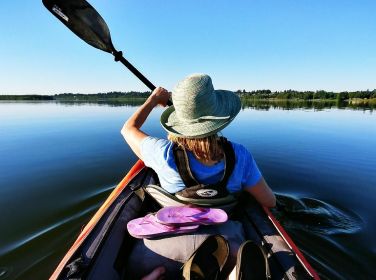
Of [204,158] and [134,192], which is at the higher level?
[204,158]

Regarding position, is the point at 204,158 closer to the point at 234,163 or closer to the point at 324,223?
the point at 234,163

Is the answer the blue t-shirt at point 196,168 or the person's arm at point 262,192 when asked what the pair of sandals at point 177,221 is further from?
the person's arm at point 262,192

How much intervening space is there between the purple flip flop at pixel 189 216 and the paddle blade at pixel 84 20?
309 cm

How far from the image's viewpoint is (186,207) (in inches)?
88.7

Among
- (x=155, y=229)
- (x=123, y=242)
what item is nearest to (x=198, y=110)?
(x=155, y=229)

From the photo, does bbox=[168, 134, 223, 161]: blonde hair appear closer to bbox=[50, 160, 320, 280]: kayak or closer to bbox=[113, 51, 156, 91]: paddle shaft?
bbox=[50, 160, 320, 280]: kayak

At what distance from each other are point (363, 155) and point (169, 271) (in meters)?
10.0

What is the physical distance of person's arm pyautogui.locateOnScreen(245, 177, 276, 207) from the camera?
242 centimetres

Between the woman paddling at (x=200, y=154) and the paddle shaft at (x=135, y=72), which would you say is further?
the paddle shaft at (x=135, y=72)

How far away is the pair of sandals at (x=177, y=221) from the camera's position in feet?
6.79

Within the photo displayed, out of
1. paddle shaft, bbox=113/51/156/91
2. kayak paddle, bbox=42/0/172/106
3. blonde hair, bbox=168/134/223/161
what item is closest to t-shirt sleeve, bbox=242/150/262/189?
blonde hair, bbox=168/134/223/161

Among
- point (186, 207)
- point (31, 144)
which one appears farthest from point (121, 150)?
point (186, 207)

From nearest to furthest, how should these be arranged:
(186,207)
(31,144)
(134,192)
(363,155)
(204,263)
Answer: (204,263) → (186,207) → (134,192) → (363,155) → (31,144)

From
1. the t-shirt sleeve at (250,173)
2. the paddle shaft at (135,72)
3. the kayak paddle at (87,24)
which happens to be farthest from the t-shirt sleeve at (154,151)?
the paddle shaft at (135,72)
